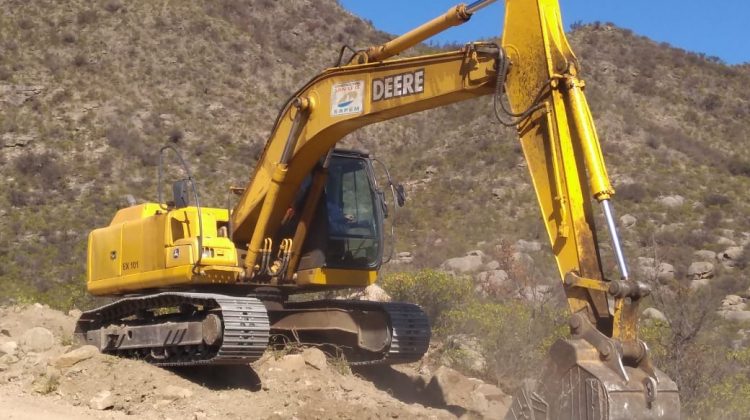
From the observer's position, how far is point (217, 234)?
11.7 meters

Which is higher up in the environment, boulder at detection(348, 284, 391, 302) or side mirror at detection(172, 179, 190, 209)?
side mirror at detection(172, 179, 190, 209)

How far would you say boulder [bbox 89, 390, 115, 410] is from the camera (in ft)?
32.7

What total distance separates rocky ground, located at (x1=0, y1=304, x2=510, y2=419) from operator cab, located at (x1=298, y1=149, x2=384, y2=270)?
1.15 meters

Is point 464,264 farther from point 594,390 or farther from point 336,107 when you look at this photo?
point 594,390

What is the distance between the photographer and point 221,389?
1070 centimetres

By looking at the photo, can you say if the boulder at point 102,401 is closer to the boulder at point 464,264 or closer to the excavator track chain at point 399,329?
the excavator track chain at point 399,329

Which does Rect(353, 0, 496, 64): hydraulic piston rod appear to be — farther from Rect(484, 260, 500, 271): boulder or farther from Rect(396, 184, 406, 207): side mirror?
Rect(484, 260, 500, 271): boulder

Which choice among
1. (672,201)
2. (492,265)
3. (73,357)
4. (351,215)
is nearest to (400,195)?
(351,215)

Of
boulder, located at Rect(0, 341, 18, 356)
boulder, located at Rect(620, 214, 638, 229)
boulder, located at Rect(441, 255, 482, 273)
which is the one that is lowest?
boulder, located at Rect(0, 341, 18, 356)

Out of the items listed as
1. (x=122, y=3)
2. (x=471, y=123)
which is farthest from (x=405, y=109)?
(x=122, y=3)

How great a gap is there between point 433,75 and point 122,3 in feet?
115

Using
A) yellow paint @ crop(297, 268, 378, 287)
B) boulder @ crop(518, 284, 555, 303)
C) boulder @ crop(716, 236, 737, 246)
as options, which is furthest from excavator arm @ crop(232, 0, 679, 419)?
boulder @ crop(716, 236, 737, 246)

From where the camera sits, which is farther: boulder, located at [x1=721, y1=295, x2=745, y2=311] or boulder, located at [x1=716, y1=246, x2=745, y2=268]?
boulder, located at [x1=716, y1=246, x2=745, y2=268]

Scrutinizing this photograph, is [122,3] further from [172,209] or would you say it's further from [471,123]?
[172,209]
